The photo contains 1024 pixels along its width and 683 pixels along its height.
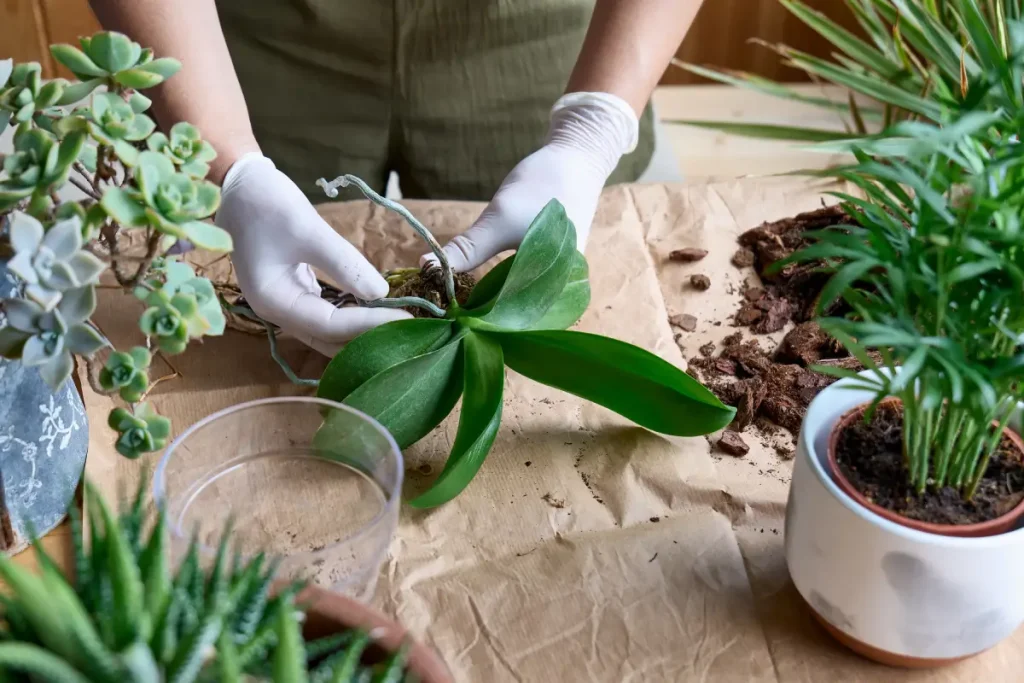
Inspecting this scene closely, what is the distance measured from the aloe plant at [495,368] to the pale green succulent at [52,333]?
273 millimetres

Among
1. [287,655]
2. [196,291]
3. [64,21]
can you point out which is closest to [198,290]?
[196,291]

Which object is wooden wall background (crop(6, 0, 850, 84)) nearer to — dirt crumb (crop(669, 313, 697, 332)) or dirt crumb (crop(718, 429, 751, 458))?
dirt crumb (crop(669, 313, 697, 332))

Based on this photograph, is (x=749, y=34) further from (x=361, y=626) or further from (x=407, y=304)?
(x=361, y=626)

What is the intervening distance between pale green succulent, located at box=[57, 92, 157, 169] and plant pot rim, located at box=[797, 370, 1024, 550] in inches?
16.6

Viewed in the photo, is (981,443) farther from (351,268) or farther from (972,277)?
(351,268)

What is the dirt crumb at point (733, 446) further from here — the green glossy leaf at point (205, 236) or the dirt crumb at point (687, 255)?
the green glossy leaf at point (205, 236)

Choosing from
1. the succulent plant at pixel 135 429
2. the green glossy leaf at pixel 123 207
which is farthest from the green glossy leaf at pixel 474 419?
the green glossy leaf at pixel 123 207

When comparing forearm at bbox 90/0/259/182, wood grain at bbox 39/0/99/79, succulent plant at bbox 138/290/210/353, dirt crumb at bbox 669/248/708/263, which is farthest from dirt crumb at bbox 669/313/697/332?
wood grain at bbox 39/0/99/79

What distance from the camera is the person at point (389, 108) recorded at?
840 mm

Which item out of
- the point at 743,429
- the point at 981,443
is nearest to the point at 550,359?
the point at 743,429

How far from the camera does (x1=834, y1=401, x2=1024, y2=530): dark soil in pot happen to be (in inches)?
22.0

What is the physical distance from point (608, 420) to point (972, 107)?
16.4 inches

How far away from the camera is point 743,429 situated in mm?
812

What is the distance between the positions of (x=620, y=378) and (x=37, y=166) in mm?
456
